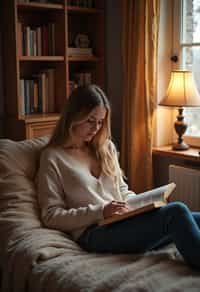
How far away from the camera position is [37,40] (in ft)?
10.2

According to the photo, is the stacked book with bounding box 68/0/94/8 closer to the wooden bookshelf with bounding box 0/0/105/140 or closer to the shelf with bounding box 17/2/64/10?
the wooden bookshelf with bounding box 0/0/105/140

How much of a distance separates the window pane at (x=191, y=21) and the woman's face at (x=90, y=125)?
1.23 meters

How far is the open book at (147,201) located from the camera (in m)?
1.82

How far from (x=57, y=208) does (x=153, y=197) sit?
435 millimetres

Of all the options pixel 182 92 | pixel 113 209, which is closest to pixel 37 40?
pixel 182 92

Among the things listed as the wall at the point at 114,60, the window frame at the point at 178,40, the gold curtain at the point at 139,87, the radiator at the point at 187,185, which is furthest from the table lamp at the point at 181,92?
the wall at the point at 114,60

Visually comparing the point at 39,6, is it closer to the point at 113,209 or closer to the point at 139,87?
the point at 139,87

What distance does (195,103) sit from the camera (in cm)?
277

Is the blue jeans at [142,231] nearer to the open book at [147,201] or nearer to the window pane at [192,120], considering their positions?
the open book at [147,201]

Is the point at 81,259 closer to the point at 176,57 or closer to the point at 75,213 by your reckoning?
the point at 75,213

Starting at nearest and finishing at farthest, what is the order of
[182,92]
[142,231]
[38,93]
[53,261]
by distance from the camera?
[53,261]
[142,231]
[182,92]
[38,93]

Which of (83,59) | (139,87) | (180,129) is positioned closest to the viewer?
(180,129)

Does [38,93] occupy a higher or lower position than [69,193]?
higher

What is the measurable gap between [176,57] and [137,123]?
1.71 feet
